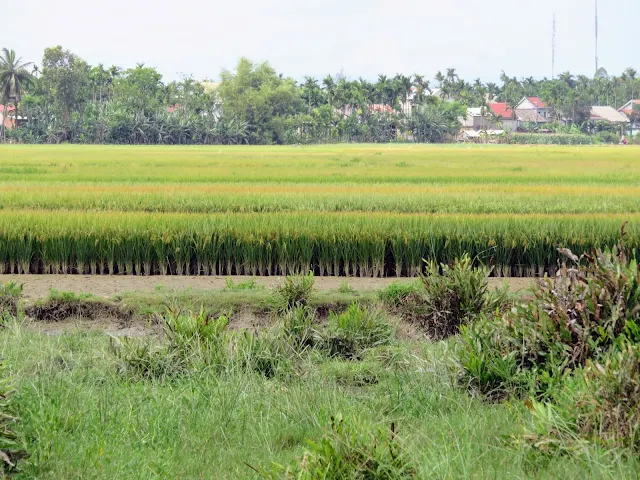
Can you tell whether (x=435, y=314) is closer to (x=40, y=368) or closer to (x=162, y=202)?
(x=40, y=368)

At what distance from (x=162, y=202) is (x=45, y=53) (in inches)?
3385

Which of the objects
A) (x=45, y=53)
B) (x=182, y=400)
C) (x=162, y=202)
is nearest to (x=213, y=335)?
(x=182, y=400)

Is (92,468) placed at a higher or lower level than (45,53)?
lower

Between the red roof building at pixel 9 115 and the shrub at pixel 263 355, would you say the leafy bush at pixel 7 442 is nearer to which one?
the shrub at pixel 263 355

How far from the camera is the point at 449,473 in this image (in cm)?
378

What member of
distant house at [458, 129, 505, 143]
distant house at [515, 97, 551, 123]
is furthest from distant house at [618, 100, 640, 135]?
distant house at [458, 129, 505, 143]

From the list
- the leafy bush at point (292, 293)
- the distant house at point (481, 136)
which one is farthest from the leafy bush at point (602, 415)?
the distant house at point (481, 136)

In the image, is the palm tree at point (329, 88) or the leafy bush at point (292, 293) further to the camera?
the palm tree at point (329, 88)

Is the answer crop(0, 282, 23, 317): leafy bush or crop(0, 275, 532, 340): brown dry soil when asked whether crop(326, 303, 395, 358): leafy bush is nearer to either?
crop(0, 275, 532, 340): brown dry soil

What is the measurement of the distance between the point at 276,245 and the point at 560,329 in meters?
7.39

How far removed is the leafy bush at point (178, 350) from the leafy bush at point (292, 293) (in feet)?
7.31

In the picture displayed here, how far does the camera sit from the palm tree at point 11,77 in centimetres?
9362

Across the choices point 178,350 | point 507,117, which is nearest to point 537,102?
point 507,117

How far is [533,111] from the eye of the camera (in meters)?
128
